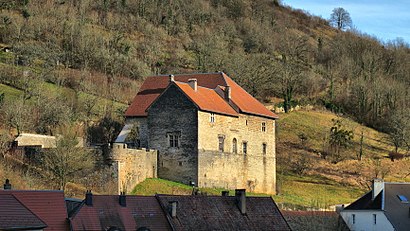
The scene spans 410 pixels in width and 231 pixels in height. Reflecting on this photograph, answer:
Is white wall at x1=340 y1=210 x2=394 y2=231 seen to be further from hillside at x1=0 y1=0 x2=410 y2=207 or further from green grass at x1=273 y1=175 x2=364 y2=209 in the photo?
hillside at x1=0 y1=0 x2=410 y2=207

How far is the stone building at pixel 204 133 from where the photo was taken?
5212 centimetres

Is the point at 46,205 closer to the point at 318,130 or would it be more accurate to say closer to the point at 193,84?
the point at 193,84

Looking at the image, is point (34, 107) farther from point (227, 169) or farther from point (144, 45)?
point (144, 45)

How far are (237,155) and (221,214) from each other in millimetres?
17962

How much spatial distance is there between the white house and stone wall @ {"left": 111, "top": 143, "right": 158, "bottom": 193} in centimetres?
1317

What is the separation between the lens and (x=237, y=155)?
55.8m

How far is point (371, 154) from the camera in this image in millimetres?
74875

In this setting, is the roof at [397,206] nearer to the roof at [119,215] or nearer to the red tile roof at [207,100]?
the red tile roof at [207,100]

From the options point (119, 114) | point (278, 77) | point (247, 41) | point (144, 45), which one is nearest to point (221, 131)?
point (119, 114)

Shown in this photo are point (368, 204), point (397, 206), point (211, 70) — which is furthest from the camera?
point (211, 70)

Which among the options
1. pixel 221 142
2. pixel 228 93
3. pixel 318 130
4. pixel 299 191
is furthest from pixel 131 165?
pixel 318 130

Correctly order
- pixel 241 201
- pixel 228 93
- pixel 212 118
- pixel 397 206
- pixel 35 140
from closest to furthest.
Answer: pixel 241 201 → pixel 397 206 → pixel 35 140 → pixel 212 118 → pixel 228 93

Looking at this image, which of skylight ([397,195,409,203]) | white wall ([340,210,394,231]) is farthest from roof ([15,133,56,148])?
skylight ([397,195,409,203])

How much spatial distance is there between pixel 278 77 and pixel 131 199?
2065 inches
